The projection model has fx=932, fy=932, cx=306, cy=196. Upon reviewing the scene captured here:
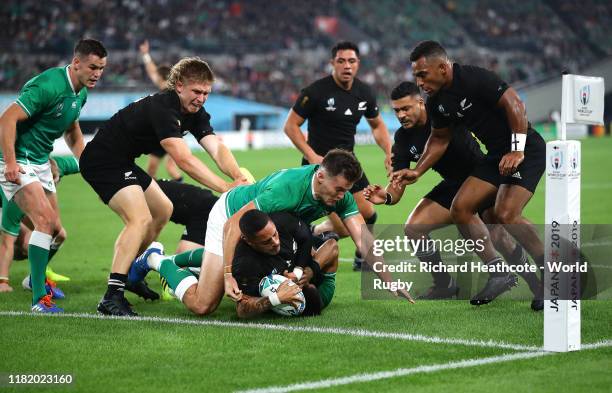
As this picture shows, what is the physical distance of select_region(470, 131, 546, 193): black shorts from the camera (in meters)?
8.18

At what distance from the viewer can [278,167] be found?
1061 inches

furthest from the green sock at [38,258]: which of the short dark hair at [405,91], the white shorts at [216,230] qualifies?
the short dark hair at [405,91]

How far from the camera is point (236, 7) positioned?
49.7 meters

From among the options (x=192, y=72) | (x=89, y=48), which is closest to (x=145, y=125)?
(x=192, y=72)

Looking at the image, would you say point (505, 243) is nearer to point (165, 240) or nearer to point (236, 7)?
point (165, 240)

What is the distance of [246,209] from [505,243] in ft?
8.69

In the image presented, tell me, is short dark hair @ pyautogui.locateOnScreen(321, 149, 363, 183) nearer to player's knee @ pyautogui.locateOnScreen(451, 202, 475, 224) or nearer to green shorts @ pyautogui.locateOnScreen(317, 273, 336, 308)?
green shorts @ pyautogui.locateOnScreen(317, 273, 336, 308)

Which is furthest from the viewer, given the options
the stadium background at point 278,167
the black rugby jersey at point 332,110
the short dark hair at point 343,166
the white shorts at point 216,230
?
the black rugby jersey at point 332,110

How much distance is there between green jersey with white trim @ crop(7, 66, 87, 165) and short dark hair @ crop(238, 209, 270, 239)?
2.47m

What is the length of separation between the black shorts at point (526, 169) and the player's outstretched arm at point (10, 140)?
4092mm

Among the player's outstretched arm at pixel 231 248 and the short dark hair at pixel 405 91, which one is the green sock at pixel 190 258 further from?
the short dark hair at pixel 405 91

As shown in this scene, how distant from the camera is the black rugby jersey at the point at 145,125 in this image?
8.24 meters

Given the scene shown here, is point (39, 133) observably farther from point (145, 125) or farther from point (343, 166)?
point (343, 166)

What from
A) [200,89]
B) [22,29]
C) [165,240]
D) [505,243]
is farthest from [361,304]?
[22,29]
